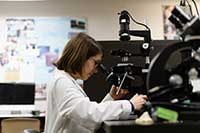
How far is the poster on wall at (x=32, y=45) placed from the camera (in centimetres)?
541

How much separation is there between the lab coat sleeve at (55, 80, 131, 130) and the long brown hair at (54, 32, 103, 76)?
0.18 m

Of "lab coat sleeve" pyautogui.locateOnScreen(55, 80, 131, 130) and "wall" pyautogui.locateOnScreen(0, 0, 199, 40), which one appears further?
"wall" pyautogui.locateOnScreen(0, 0, 199, 40)

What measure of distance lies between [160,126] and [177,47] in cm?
26

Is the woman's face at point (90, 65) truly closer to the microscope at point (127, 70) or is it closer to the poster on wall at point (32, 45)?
the microscope at point (127, 70)

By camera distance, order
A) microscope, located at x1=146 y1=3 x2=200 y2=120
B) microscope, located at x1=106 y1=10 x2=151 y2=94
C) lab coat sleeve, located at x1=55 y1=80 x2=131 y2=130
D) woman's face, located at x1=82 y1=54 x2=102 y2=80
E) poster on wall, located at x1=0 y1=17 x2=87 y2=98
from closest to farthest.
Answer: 1. microscope, located at x1=146 y1=3 x2=200 y2=120
2. lab coat sleeve, located at x1=55 y1=80 x2=131 y2=130
3. microscope, located at x1=106 y1=10 x2=151 y2=94
4. woman's face, located at x1=82 y1=54 x2=102 y2=80
5. poster on wall, located at x1=0 y1=17 x2=87 y2=98

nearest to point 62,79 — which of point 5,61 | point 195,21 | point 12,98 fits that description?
point 195,21

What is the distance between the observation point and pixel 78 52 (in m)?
1.57

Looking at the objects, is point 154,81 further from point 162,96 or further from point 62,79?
point 62,79

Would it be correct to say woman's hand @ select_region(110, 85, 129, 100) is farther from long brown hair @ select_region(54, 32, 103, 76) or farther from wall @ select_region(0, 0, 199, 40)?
wall @ select_region(0, 0, 199, 40)

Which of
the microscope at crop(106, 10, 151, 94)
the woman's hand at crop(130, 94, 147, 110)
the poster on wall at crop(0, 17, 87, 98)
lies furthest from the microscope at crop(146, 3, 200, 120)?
the poster on wall at crop(0, 17, 87, 98)

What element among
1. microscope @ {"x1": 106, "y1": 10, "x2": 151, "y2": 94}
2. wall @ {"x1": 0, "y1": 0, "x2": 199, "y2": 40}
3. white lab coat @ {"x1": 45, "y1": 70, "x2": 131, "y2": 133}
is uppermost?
wall @ {"x1": 0, "y1": 0, "x2": 199, "y2": 40}

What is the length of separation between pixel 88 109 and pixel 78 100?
0.09 metres

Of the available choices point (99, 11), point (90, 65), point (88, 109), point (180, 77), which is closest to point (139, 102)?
point (88, 109)

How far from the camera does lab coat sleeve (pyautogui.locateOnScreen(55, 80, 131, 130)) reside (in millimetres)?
1240
